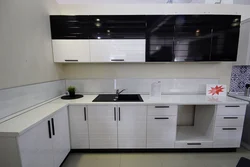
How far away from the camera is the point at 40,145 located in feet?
4.01

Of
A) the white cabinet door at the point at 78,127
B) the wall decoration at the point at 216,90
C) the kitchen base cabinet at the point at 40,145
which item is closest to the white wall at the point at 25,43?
the kitchen base cabinet at the point at 40,145

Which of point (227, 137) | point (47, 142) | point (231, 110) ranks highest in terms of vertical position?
point (231, 110)

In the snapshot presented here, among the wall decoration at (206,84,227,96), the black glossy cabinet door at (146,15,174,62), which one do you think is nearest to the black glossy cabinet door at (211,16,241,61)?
the wall decoration at (206,84,227,96)

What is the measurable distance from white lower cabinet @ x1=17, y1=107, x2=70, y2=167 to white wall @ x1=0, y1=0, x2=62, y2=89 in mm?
578

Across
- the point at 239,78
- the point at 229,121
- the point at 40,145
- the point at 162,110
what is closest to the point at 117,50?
the point at 162,110

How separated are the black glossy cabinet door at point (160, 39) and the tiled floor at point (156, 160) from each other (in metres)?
1.55

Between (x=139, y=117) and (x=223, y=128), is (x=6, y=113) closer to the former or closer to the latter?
(x=139, y=117)

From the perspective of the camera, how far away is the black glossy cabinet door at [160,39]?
1.90 m

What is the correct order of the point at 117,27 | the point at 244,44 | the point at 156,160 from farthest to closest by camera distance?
the point at 244,44
the point at 117,27
the point at 156,160

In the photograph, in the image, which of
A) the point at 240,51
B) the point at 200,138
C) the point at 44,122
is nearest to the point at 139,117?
the point at 200,138

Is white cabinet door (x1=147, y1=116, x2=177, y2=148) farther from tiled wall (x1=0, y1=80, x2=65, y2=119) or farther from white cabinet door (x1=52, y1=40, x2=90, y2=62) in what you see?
tiled wall (x1=0, y1=80, x2=65, y2=119)

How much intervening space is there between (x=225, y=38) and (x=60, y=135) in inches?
114

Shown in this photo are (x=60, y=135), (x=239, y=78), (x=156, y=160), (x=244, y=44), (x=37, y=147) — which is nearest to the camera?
(x=37, y=147)

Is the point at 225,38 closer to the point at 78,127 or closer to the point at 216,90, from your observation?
the point at 216,90
